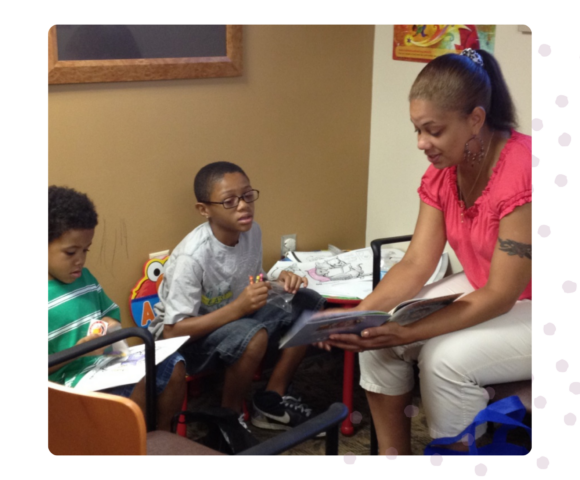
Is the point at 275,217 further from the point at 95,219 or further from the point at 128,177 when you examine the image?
the point at 95,219

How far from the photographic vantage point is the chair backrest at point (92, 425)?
1.16 m

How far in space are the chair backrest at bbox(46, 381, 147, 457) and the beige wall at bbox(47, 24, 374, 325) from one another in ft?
3.29

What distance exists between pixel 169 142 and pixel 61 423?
1.25 meters

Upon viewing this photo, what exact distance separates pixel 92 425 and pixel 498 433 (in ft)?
3.21

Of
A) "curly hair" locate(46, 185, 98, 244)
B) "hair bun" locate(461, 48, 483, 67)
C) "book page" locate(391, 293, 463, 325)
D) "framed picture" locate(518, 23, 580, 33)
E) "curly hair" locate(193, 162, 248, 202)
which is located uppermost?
"framed picture" locate(518, 23, 580, 33)

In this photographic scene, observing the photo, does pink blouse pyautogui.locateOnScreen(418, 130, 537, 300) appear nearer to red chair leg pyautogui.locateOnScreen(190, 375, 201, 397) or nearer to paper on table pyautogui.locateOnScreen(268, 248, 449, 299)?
paper on table pyautogui.locateOnScreen(268, 248, 449, 299)

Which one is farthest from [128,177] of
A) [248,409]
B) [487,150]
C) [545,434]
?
[545,434]

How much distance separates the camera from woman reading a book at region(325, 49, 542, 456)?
1.64 m

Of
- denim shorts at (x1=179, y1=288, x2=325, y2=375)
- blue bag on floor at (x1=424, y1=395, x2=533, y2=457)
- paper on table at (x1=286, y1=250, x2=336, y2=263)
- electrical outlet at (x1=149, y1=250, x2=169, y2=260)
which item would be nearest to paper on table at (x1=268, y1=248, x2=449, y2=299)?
paper on table at (x1=286, y1=250, x2=336, y2=263)

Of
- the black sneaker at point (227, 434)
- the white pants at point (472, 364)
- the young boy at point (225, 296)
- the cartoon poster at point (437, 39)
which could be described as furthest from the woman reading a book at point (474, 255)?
the cartoon poster at point (437, 39)

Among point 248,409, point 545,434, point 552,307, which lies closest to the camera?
point 545,434

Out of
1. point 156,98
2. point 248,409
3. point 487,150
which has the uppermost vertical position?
point 156,98

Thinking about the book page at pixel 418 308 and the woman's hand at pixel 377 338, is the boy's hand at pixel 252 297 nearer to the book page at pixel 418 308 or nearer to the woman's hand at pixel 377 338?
the woman's hand at pixel 377 338

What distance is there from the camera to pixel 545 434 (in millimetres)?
1449
